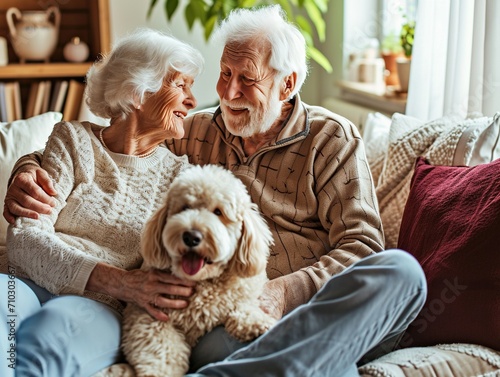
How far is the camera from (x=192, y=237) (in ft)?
4.75

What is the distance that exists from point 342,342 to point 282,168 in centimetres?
68

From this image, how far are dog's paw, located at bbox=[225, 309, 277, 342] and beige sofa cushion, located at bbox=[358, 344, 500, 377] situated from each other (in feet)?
0.84

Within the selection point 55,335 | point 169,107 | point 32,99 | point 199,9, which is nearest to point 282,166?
point 169,107

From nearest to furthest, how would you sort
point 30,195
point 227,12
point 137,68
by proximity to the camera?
point 30,195
point 137,68
point 227,12

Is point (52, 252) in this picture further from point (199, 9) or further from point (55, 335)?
point (199, 9)

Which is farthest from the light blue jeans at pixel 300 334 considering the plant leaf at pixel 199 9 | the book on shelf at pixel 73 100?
the plant leaf at pixel 199 9

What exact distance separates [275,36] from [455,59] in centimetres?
81

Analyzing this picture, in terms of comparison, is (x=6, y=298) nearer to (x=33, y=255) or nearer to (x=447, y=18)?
(x=33, y=255)

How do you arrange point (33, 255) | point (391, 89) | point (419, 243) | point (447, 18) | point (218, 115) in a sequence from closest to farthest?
point (33, 255), point (419, 243), point (218, 115), point (447, 18), point (391, 89)

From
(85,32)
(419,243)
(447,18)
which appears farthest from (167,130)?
(85,32)

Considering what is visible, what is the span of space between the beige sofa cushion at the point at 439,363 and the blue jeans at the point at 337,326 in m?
0.10

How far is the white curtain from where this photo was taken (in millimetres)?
2342

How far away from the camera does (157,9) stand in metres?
4.02

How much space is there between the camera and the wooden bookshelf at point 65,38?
3596 mm
